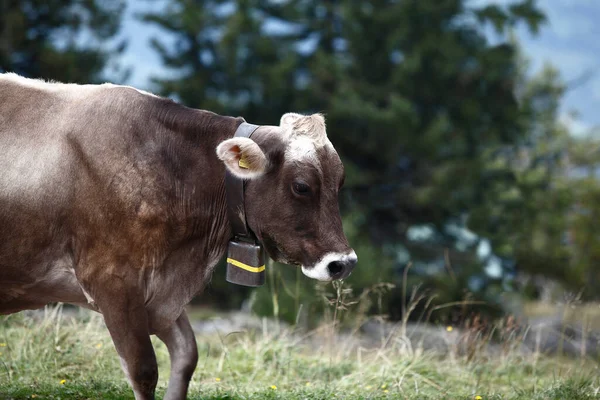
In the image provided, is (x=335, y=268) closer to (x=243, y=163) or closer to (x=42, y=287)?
(x=243, y=163)

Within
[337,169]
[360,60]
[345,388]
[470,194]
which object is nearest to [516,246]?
[470,194]

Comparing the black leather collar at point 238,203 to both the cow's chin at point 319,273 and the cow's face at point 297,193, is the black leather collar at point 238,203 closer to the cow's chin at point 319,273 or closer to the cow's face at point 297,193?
the cow's face at point 297,193

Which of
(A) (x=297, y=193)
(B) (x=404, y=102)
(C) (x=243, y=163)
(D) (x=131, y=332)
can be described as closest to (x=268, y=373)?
(D) (x=131, y=332)

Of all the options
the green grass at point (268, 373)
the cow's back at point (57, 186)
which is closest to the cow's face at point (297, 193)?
the cow's back at point (57, 186)

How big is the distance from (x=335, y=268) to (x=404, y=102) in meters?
12.2

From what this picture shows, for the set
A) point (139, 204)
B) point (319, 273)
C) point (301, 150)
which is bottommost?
point (319, 273)

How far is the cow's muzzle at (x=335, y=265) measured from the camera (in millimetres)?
3850

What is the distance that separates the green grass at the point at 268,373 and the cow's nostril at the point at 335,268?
1.42 metres

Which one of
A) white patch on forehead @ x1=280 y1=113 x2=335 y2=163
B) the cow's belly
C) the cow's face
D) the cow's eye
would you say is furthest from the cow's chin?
the cow's belly

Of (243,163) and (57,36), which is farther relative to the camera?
(57,36)

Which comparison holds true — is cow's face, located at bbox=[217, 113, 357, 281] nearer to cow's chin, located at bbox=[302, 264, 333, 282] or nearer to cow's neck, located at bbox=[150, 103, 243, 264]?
cow's chin, located at bbox=[302, 264, 333, 282]

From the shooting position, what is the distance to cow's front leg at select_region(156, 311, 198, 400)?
4.27 metres

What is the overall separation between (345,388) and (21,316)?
10.8 ft

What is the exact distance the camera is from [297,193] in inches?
155
